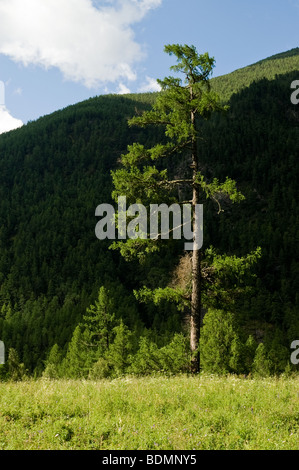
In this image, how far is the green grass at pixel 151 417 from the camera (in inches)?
213

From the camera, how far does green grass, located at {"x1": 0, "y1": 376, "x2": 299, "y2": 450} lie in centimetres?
541

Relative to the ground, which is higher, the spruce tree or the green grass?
the spruce tree

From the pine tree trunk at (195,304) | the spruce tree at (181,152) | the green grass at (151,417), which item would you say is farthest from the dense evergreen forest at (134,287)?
the green grass at (151,417)

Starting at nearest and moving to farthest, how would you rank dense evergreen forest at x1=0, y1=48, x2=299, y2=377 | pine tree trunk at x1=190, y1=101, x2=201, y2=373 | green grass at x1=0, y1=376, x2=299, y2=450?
green grass at x1=0, y1=376, x2=299, y2=450 → pine tree trunk at x1=190, y1=101, x2=201, y2=373 → dense evergreen forest at x1=0, y1=48, x2=299, y2=377

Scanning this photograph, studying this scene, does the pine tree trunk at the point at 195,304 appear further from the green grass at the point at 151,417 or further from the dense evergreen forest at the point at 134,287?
the dense evergreen forest at the point at 134,287

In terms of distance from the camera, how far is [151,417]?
6258mm

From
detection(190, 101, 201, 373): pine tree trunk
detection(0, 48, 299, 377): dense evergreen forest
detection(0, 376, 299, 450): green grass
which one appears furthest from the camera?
detection(0, 48, 299, 377): dense evergreen forest

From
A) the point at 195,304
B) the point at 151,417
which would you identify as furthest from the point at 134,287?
the point at 151,417

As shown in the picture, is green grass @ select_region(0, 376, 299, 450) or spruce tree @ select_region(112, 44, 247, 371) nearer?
green grass @ select_region(0, 376, 299, 450)

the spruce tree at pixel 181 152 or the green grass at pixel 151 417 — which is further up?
the spruce tree at pixel 181 152

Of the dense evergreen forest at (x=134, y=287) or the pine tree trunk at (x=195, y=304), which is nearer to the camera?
the pine tree trunk at (x=195, y=304)

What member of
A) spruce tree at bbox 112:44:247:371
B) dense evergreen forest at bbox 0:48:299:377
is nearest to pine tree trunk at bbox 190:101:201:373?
spruce tree at bbox 112:44:247:371

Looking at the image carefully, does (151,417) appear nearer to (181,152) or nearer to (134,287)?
(181,152)

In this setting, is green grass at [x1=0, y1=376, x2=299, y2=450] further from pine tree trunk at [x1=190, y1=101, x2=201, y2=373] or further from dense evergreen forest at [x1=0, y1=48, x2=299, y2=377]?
dense evergreen forest at [x1=0, y1=48, x2=299, y2=377]
